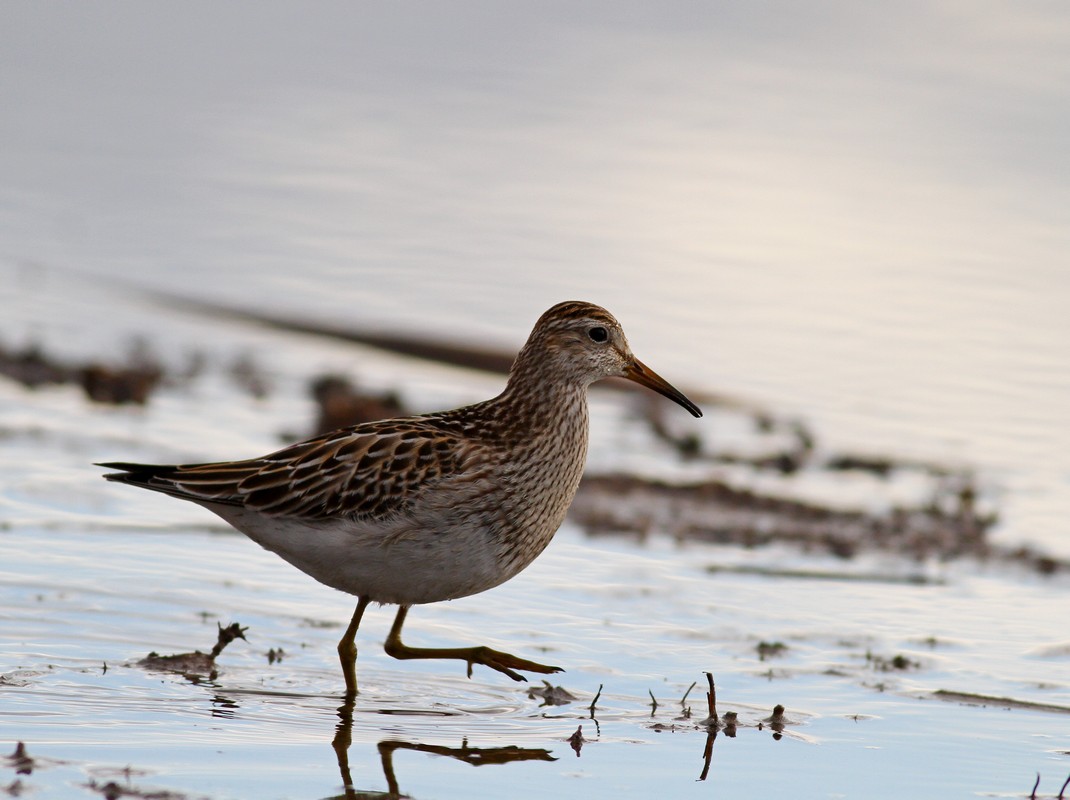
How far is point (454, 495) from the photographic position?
23.5 feet

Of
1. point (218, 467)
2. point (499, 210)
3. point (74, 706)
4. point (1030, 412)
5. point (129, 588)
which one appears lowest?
point (74, 706)

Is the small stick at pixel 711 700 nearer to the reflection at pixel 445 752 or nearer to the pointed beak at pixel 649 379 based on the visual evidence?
the reflection at pixel 445 752

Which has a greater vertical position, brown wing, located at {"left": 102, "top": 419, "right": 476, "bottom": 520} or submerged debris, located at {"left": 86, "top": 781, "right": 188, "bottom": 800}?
brown wing, located at {"left": 102, "top": 419, "right": 476, "bottom": 520}

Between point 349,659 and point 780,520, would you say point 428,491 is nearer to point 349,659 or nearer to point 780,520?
point 349,659

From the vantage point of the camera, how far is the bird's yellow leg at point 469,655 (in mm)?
7023

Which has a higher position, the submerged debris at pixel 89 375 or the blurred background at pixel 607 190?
the blurred background at pixel 607 190

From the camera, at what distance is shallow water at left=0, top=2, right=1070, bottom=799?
6.62 metres

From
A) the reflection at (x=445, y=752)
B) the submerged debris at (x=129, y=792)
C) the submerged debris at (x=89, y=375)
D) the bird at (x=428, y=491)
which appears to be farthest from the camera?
the submerged debris at (x=89, y=375)

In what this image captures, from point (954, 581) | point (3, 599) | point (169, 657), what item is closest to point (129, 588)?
point (3, 599)

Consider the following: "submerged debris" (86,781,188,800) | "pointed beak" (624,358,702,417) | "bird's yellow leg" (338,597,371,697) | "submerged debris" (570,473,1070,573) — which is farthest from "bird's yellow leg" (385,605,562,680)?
"submerged debris" (570,473,1070,573)

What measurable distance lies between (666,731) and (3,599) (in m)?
3.10

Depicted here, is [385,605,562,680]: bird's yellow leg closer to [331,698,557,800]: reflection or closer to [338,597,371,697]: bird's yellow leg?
[338,597,371,697]: bird's yellow leg

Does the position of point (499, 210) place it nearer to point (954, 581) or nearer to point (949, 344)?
point (949, 344)

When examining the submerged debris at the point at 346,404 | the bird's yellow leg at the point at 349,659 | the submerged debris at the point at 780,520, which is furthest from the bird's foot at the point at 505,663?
the submerged debris at the point at 346,404
